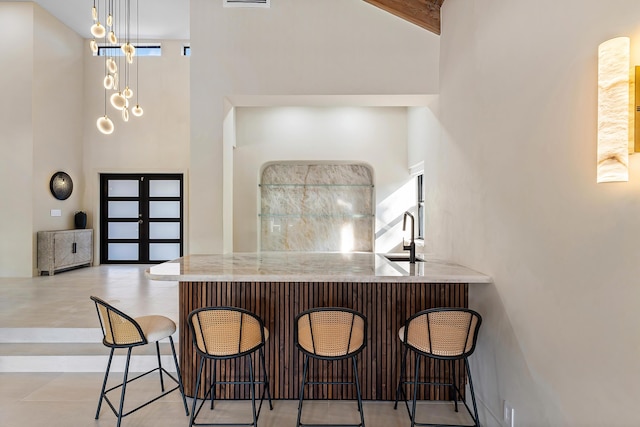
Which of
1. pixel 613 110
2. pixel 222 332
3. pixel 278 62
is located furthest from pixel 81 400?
pixel 613 110

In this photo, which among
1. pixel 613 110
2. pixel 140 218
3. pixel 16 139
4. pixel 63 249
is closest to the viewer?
pixel 613 110

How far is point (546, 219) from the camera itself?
1752 mm

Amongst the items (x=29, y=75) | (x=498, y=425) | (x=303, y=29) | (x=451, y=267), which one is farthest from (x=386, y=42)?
(x=29, y=75)

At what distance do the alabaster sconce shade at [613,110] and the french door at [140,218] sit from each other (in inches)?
296

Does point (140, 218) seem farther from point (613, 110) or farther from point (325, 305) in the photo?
point (613, 110)

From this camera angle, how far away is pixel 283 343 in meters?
2.75

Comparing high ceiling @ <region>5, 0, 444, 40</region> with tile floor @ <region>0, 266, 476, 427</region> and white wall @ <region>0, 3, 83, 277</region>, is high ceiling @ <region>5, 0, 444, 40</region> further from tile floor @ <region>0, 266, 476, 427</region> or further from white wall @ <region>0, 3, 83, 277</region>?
tile floor @ <region>0, 266, 476, 427</region>

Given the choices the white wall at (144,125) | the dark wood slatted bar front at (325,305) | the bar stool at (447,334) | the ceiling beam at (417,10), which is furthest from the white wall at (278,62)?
the white wall at (144,125)

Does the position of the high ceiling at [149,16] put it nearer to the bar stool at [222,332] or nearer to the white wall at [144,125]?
the white wall at [144,125]

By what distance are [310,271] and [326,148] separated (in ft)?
10.4

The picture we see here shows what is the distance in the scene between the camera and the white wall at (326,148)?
17.3 feet

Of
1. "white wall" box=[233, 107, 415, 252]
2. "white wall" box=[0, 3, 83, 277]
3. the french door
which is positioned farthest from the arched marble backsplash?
"white wall" box=[0, 3, 83, 277]

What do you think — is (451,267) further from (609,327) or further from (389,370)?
(609,327)

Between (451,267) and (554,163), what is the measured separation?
46.2 inches
